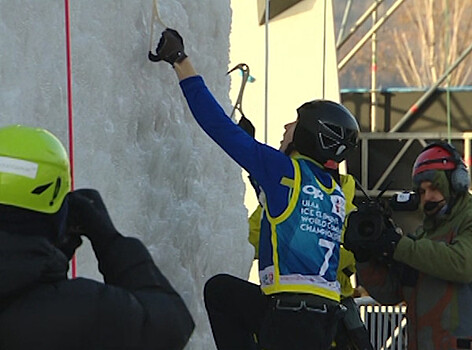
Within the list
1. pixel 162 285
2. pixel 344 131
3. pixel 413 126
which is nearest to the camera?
pixel 162 285

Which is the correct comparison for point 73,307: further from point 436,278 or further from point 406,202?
point 406,202

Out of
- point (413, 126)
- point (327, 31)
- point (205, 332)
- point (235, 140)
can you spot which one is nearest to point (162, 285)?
point (235, 140)


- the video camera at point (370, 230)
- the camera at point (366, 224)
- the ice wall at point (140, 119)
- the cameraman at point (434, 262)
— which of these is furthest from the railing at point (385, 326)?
the camera at point (366, 224)

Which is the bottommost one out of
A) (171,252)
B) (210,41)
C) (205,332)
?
(205,332)

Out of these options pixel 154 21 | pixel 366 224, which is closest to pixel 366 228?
pixel 366 224

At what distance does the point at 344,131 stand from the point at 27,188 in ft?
5.41

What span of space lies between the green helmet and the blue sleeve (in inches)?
48.0

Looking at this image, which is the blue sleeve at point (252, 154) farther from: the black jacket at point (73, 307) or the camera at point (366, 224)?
the black jacket at point (73, 307)

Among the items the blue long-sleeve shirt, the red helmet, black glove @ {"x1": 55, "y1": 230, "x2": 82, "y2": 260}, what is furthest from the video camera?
black glove @ {"x1": 55, "y1": 230, "x2": 82, "y2": 260}

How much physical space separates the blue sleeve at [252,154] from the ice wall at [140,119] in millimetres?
342

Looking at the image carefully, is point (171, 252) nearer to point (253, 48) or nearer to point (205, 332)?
point (205, 332)

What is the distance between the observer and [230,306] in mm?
3395

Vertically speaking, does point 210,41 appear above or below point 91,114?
above

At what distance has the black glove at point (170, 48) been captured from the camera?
11.1 ft
